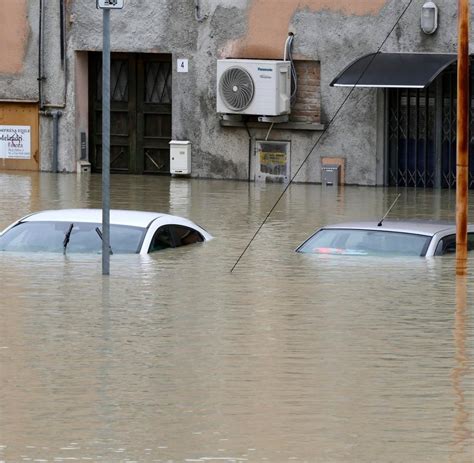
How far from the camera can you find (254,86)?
2788 centimetres

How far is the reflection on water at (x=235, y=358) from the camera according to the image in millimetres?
9305

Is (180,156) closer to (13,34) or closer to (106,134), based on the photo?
(13,34)

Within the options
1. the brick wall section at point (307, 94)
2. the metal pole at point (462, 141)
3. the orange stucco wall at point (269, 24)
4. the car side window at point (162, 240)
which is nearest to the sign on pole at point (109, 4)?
the car side window at point (162, 240)

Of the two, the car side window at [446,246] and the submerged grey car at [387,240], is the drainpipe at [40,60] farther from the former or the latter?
the car side window at [446,246]

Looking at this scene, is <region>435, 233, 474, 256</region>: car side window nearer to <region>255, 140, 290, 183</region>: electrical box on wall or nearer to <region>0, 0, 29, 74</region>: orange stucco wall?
<region>255, 140, 290, 183</region>: electrical box on wall

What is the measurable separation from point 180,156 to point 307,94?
2.50 meters

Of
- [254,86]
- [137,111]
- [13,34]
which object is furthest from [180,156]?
[13,34]

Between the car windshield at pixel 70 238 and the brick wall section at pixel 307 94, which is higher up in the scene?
the brick wall section at pixel 307 94

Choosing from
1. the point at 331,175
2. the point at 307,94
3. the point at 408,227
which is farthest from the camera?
the point at 307,94

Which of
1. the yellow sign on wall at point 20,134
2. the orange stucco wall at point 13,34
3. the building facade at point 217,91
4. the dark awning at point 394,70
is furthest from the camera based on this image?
the yellow sign on wall at point 20,134

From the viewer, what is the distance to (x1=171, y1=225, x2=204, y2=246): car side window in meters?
17.5

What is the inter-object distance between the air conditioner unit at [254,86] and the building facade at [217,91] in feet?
0.81

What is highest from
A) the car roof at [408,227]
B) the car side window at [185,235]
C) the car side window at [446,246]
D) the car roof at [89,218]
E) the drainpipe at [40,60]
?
the drainpipe at [40,60]

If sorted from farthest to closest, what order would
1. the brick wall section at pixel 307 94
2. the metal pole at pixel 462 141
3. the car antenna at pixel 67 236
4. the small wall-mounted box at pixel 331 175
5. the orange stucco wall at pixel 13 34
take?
the orange stucco wall at pixel 13 34 → the brick wall section at pixel 307 94 → the small wall-mounted box at pixel 331 175 → the car antenna at pixel 67 236 → the metal pole at pixel 462 141
